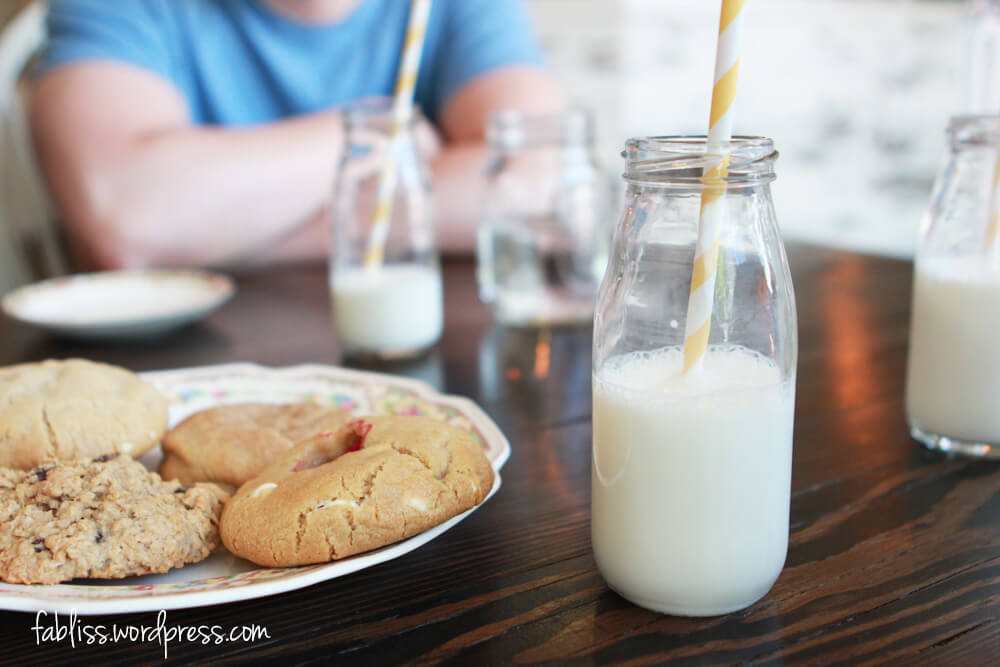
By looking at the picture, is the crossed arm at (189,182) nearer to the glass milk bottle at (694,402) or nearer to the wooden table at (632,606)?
the wooden table at (632,606)

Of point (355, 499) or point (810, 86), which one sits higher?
point (810, 86)

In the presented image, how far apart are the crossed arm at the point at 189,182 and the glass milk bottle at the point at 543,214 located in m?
0.31

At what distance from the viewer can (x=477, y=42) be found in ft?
5.97

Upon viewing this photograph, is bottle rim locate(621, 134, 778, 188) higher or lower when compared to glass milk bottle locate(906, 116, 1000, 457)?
higher

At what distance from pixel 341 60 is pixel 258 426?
1.41 metres

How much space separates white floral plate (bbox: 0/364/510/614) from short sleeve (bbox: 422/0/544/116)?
3.79 feet

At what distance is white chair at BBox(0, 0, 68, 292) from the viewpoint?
1824 millimetres

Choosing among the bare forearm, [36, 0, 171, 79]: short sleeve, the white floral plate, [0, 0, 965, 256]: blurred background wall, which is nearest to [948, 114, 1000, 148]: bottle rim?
the white floral plate

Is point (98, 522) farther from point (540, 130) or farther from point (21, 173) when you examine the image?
point (21, 173)

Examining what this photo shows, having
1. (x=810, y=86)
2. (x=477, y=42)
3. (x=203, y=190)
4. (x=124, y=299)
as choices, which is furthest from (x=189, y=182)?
(x=810, y=86)

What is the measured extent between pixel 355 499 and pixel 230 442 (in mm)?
160

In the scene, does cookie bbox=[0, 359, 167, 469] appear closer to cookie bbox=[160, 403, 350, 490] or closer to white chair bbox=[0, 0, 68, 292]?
cookie bbox=[160, 403, 350, 490]

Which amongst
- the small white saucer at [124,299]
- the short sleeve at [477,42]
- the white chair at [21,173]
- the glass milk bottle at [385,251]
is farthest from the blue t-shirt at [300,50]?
the glass milk bottle at [385,251]

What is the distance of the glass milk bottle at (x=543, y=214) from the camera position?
114cm
